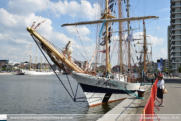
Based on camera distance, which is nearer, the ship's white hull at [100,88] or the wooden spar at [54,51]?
the wooden spar at [54,51]

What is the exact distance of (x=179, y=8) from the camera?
83000 mm

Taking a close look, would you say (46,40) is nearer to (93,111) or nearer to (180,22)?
(93,111)

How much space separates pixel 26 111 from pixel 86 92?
5.55 m

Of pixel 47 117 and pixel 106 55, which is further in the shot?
pixel 106 55

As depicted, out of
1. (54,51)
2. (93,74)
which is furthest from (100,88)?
(54,51)

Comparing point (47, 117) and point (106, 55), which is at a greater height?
point (106, 55)

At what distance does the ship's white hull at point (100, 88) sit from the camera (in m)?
15.7

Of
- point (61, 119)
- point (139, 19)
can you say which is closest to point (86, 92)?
point (61, 119)

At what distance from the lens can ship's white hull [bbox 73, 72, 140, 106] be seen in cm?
1572

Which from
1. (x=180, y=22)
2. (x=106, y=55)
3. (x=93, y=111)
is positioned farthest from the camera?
(x=180, y=22)

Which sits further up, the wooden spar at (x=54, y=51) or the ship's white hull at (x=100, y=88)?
the wooden spar at (x=54, y=51)

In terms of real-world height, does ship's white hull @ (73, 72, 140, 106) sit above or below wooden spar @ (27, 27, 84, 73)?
below

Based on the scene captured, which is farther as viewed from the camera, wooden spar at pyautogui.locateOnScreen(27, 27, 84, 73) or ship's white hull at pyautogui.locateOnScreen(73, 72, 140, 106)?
ship's white hull at pyautogui.locateOnScreen(73, 72, 140, 106)

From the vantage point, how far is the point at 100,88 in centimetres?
1633
